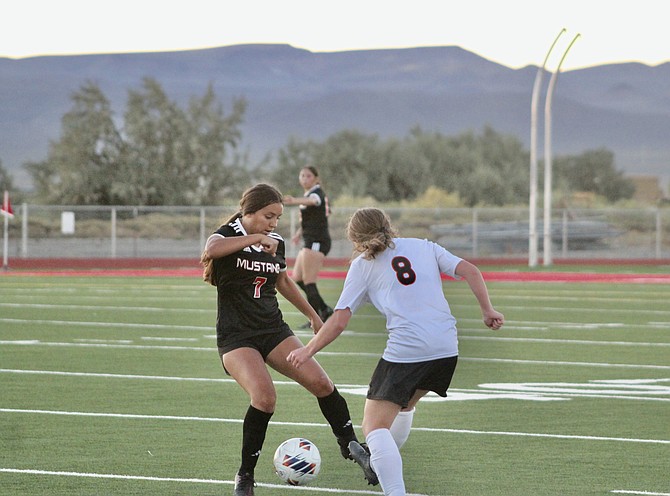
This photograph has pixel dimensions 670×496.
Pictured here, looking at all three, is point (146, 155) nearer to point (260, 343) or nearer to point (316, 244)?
point (316, 244)

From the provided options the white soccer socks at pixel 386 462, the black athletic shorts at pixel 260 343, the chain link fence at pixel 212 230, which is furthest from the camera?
the chain link fence at pixel 212 230

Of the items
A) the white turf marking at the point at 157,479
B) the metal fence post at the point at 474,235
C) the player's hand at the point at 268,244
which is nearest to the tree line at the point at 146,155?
the metal fence post at the point at 474,235

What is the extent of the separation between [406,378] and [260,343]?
120cm

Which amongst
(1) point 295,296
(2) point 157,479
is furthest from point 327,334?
(2) point 157,479

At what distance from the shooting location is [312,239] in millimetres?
18953

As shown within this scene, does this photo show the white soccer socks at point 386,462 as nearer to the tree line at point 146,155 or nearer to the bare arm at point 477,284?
the bare arm at point 477,284

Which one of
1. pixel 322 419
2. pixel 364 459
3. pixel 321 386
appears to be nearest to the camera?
pixel 364 459

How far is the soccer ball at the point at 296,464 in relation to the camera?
8055 millimetres

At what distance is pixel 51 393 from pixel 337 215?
43.4m

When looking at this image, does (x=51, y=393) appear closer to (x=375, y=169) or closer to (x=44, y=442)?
(x=44, y=442)

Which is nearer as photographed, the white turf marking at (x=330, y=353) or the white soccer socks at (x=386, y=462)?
the white soccer socks at (x=386, y=462)

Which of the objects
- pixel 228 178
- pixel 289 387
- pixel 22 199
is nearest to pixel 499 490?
pixel 289 387

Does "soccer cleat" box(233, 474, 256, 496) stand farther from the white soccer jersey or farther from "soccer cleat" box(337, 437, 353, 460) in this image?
the white soccer jersey

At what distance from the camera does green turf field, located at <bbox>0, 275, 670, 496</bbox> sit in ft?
27.4
